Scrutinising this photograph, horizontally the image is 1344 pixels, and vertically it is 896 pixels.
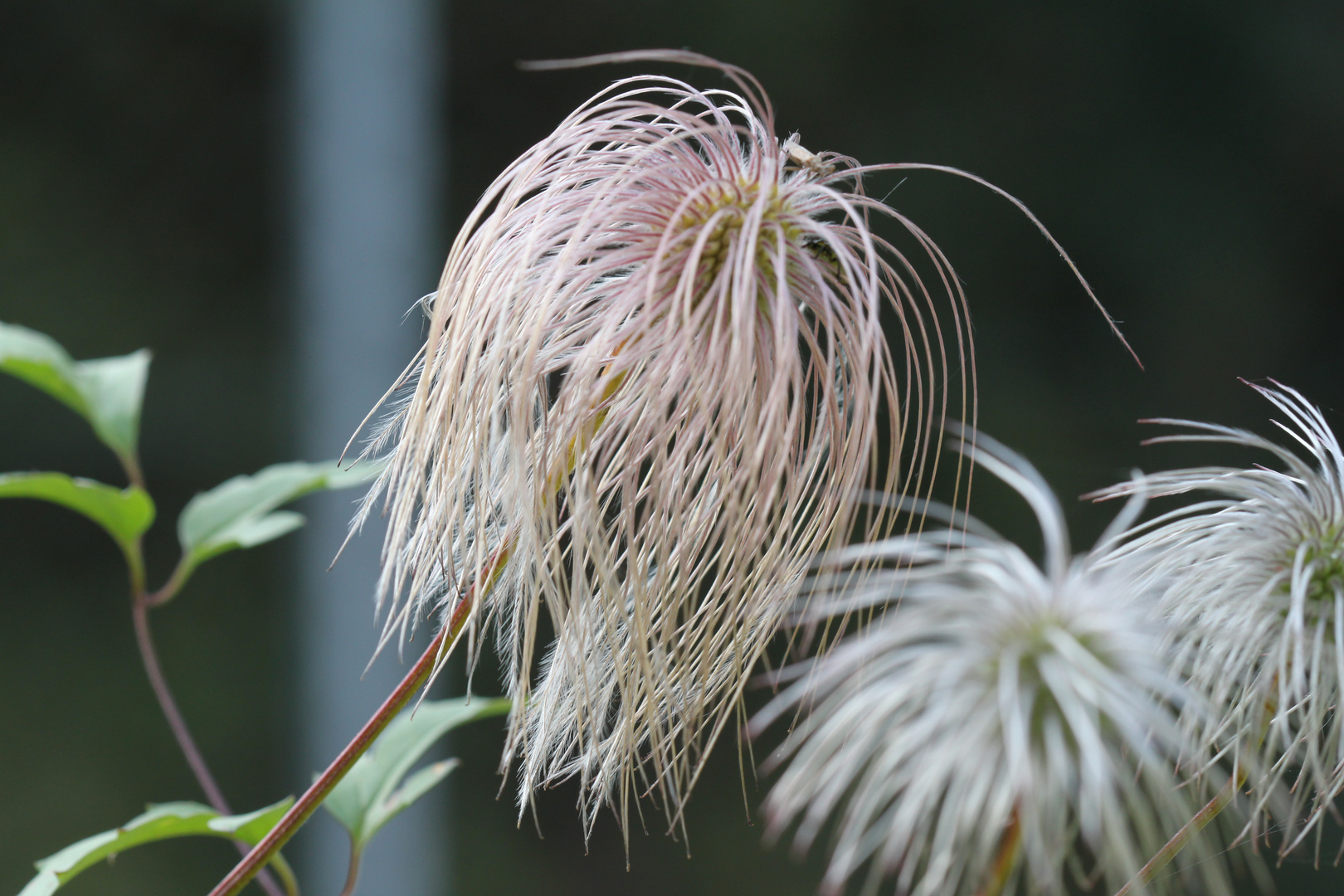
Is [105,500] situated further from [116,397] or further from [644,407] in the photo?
[644,407]

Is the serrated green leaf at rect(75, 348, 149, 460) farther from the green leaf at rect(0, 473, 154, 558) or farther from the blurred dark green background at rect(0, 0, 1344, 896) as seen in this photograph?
the blurred dark green background at rect(0, 0, 1344, 896)

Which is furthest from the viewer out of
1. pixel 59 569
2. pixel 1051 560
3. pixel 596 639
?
pixel 59 569

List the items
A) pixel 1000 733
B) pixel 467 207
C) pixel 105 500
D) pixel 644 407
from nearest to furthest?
pixel 1000 733
pixel 644 407
pixel 105 500
pixel 467 207

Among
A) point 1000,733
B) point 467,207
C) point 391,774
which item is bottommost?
point 391,774

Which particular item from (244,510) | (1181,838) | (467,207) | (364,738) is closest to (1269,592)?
(1181,838)

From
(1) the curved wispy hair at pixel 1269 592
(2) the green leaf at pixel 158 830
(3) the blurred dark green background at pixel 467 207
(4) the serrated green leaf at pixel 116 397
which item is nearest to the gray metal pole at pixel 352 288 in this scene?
(3) the blurred dark green background at pixel 467 207

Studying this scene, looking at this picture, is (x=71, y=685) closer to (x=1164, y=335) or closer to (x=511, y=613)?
(x=511, y=613)

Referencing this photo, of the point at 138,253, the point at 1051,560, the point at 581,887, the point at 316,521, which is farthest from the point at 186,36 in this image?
the point at 1051,560
